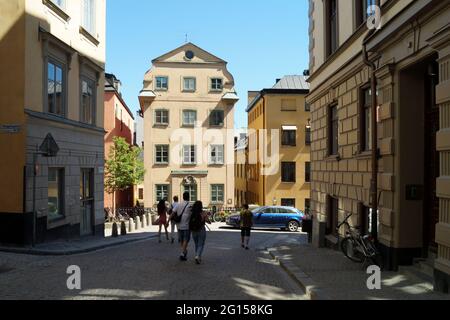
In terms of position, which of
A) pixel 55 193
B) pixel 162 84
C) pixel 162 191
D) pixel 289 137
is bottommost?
pixel 162 191

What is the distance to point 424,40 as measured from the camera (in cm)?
860

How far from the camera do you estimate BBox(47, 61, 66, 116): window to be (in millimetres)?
Result: 15773

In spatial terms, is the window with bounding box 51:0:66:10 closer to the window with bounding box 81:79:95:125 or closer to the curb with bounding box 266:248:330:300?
the window with bounding box 81:79:95:125

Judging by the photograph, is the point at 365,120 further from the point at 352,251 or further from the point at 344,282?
the point at 344,282

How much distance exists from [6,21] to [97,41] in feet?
21.9

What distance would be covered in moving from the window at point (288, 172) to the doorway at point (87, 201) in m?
25.5

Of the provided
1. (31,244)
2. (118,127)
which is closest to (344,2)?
(31,244)

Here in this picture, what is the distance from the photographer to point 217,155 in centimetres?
4375

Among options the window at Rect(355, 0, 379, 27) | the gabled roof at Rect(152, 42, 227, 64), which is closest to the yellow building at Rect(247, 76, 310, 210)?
the gabled roof at Rect(152, 42, 227, 64)

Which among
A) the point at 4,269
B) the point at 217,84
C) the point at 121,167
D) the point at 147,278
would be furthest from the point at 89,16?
the point at 217,84

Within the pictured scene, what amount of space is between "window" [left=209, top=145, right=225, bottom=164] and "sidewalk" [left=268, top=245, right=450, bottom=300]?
30.7 metres

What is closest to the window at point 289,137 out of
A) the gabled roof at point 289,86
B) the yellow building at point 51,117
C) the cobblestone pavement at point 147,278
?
the gabled roof at point 289,86

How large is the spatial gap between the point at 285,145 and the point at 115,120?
1409 cm
